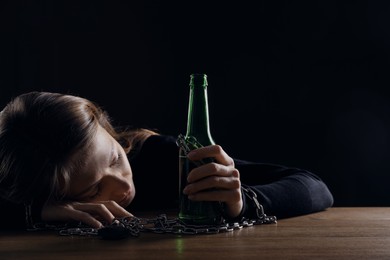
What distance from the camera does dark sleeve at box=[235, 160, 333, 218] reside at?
1.20m

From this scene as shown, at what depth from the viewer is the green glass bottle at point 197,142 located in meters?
1.01

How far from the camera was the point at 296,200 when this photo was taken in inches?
49.5

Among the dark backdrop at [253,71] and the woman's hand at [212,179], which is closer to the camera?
the woman's hand at [212,179]

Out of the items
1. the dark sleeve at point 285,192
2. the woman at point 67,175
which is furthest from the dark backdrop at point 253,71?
the woman at point 67,175

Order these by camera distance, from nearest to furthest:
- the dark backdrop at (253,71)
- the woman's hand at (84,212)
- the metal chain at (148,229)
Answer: the metal chain at (148,229)
the woman's hand at (84,212)
the dark backdrop at (253,71)

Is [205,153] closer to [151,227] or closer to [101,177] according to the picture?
[151,227]

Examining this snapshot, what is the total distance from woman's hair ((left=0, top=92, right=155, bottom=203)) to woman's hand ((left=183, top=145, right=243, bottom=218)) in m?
0.31

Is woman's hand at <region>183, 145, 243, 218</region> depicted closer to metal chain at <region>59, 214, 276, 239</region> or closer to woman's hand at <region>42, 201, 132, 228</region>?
metal chain at <region>59, 214, 276, 239</region>

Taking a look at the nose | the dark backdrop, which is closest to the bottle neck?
the nose

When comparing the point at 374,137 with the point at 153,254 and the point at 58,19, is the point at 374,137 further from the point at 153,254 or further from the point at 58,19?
the point at 153,254

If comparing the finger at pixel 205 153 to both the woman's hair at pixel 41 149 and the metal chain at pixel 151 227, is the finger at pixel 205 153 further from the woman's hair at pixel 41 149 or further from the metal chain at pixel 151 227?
the woman's hair at pixel 41 149

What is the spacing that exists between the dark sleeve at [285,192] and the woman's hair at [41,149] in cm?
36

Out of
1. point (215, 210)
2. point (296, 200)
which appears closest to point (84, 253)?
point (215, 210)

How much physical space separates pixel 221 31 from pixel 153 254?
1455 mm
